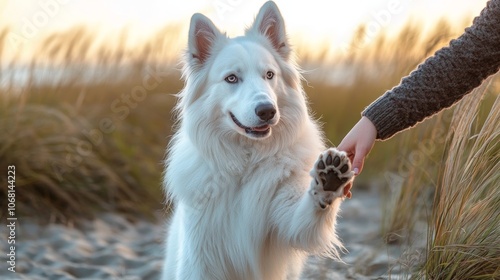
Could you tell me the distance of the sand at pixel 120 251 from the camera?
452cm

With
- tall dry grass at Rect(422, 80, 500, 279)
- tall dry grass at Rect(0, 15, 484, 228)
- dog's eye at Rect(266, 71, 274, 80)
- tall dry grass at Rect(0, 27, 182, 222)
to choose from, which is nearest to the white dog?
dog's eye at Rect(266, 71, 274, 80)

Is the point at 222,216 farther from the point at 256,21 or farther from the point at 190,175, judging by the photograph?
the point at 256,21

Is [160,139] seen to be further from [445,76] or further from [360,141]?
[445,76]

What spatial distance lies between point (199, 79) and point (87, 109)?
3.69 m

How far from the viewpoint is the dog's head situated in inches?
135

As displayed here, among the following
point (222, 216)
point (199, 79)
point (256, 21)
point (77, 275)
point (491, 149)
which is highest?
point (256, 21)

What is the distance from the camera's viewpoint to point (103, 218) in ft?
20.1

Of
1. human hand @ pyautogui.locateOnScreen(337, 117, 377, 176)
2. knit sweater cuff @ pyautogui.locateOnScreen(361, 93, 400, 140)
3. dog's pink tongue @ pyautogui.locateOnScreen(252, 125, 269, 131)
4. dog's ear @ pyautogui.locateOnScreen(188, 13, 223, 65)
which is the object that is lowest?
human hand @ pyautogui.locateOnScreen(337, 117, 377, 176)

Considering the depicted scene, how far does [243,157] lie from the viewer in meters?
3.67

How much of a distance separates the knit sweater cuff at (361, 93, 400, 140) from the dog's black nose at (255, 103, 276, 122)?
0.59 metres

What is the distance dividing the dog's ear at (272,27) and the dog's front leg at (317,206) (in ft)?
2.75

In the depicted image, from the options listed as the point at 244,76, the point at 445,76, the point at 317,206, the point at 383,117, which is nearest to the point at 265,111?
the point at 244,76

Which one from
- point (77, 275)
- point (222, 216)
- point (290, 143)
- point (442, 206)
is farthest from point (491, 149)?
point (77, 275)

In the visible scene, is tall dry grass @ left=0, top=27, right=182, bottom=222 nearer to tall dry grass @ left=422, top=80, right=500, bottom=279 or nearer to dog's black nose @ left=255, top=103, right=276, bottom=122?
dog's black nose @ left=255, top=103, right=276, bottom=122
